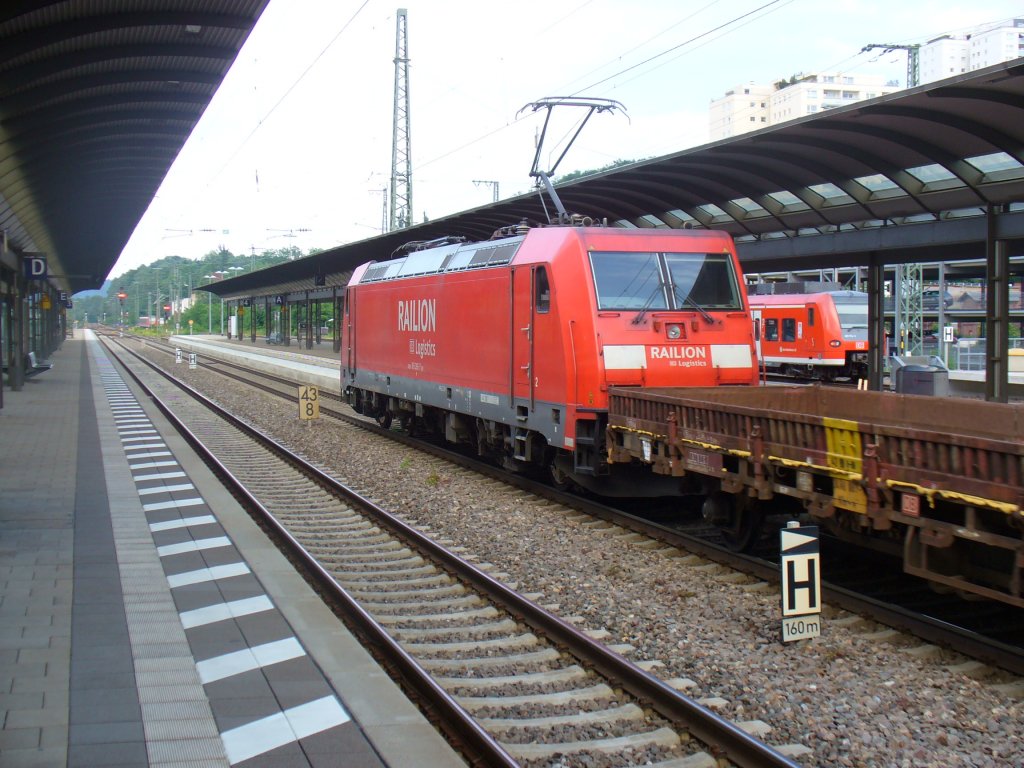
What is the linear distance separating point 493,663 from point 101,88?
1321cm

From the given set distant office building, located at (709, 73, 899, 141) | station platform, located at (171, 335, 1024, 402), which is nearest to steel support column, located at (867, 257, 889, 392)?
station platform, located at (171, 335, 1024, 402)

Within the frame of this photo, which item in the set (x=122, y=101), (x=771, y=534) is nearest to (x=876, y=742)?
(x=771, y=534)

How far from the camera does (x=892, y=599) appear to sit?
25.5 feet

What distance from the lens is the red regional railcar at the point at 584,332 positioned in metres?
10.9

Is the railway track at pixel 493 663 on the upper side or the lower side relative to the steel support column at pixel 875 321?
lower

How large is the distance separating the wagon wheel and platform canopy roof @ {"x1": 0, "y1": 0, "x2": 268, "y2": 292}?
7.52m

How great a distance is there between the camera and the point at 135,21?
1142 centimetres

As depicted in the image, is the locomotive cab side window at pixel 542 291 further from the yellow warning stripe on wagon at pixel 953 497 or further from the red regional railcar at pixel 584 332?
the yellow warning stripe on wagon at pixel 953 497

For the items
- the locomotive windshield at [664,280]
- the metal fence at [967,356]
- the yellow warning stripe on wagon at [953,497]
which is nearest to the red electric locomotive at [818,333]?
the metal fence at [967,356]

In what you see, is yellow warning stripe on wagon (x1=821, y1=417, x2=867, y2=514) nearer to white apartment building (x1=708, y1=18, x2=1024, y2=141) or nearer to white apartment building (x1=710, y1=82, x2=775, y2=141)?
white apartment building (x1=708, y1=18, x2=1024, y2=141)

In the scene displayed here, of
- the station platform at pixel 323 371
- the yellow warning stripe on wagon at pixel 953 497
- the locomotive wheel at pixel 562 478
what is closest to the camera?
the yellow warning stripe on wagon at pixel 953 497

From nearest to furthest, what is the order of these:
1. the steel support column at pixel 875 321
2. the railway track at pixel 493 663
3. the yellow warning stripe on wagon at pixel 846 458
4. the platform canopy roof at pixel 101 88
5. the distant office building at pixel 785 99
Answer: the railway track at pixel 493 663 → the yellow warning stripe on wagon at pixel 846 458 → the platform canopy roof at pixel 101 88 → the steel support column at pixel 875 321 → the distant office building at pixel 785 99

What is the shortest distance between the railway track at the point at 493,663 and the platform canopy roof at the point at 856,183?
234 inches

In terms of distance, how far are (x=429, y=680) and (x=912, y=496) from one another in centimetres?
329
